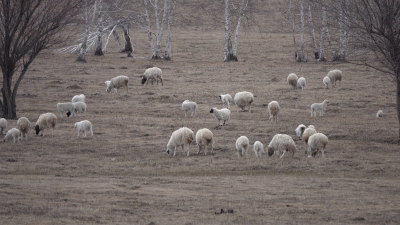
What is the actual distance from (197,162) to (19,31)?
10554mm

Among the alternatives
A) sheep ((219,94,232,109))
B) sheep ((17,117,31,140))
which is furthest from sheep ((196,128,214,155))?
sheep ((219,94,232,109))

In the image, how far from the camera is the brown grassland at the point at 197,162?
12.5 meters

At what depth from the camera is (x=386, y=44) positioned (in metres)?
20.2

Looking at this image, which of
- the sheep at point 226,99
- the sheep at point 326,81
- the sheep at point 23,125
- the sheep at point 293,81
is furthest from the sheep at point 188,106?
the sheep at point 326,81

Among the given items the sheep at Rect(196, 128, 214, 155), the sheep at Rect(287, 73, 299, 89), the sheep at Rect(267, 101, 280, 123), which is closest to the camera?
the sheep at Rect(196, 128, 214, 155)

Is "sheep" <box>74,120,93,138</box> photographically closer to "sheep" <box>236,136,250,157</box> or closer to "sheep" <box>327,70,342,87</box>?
"sheep" <box>236,136,250,157</box>

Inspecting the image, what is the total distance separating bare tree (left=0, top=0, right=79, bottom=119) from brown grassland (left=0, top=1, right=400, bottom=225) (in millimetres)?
1302

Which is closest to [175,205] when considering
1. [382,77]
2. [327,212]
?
[327,212]

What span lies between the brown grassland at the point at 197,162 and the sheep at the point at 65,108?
0.47 m

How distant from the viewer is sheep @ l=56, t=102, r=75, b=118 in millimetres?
23861

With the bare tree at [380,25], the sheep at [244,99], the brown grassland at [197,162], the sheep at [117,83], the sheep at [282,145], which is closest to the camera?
the brown grassland at [197,162]

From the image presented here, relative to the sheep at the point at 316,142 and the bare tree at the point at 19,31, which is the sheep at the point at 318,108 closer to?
the sheep at the point at 316,142

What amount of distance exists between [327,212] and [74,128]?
11.5 metres

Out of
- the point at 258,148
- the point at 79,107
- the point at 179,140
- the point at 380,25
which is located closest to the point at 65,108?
the point at 79,107
